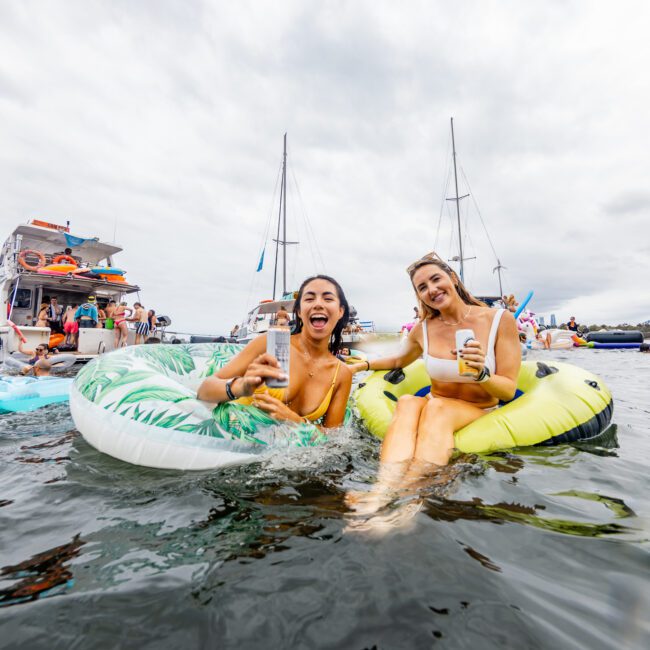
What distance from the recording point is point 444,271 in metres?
2.78

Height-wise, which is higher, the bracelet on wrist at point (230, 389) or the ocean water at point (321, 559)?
the bracelet on wrist at point (230, 389)

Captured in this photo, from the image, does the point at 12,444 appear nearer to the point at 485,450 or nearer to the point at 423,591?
the point at 423,591

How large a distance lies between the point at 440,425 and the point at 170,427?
1.80 metres

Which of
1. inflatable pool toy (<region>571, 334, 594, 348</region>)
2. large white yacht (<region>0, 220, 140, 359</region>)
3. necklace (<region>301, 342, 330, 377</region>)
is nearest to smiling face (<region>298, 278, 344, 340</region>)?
necklace (<region>301, 342, 330, 377</region>)

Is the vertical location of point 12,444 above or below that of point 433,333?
below

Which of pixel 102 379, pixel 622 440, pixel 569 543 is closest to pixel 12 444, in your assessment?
pixel 102 379

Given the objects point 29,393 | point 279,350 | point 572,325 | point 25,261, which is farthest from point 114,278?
point 572,325

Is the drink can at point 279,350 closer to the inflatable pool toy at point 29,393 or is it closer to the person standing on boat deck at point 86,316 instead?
the inflatable pool toy at point 29,393

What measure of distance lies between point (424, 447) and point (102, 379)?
2.47 metres

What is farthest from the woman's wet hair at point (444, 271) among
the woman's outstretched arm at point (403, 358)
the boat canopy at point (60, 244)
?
the boat canopy at point (60, 244)

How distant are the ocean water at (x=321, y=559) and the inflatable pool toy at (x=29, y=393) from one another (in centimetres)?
289

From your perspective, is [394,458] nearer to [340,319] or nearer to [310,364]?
Answer: [310,364]

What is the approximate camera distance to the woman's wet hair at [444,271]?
9.03 feet

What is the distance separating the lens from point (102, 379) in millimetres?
2791
